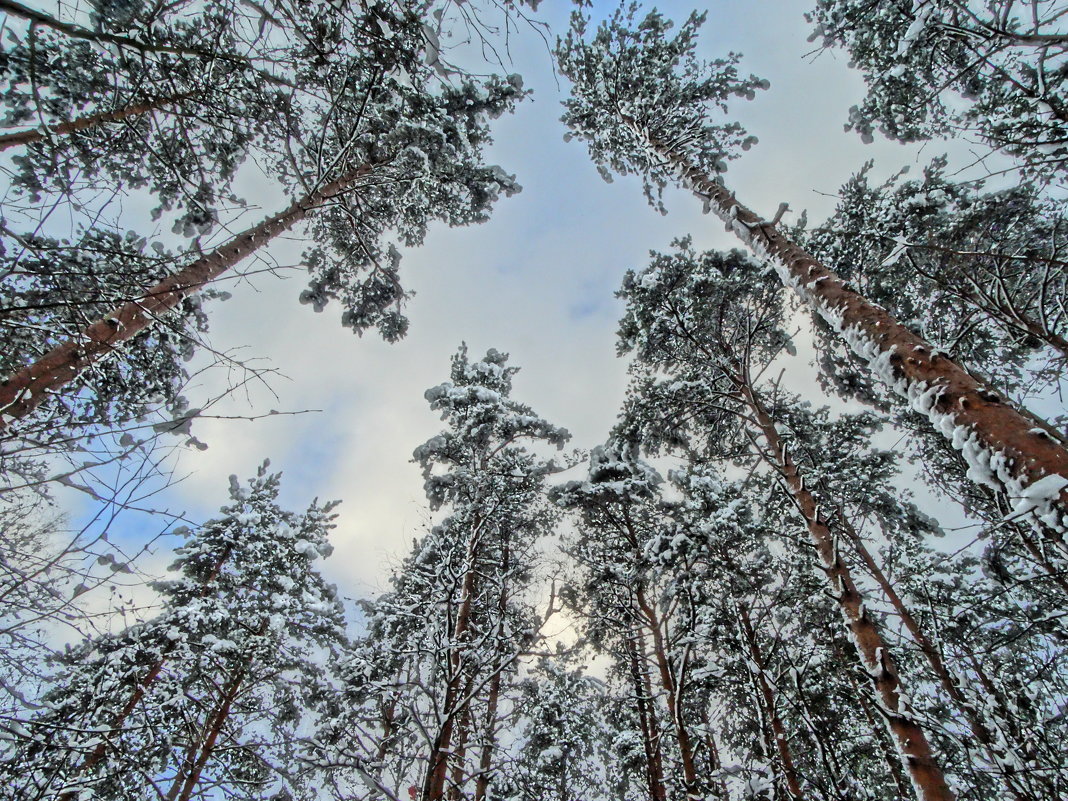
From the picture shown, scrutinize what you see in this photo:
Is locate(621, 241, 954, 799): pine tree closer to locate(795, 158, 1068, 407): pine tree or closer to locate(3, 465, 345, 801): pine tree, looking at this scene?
locate(795, 158, 1068, 407): pine tree

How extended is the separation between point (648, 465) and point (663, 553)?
2781 mm

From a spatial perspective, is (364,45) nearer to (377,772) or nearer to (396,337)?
(377,772)

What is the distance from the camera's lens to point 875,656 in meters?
3.56

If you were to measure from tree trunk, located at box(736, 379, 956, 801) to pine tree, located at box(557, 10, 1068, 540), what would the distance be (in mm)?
1367

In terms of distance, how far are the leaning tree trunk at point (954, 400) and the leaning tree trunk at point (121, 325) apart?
12.4 feet

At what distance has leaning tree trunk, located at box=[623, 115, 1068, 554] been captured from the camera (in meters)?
2.21

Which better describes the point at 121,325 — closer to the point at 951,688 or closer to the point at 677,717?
the point at 677,717

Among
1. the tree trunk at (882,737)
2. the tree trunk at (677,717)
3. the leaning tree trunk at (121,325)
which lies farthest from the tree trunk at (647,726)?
the leaning tree trunk at (121,325)

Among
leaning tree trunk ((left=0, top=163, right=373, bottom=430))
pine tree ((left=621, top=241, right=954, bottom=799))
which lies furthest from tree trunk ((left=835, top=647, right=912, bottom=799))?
leaning tree trunk ((left=0, top=163, right=373, bottom=430))

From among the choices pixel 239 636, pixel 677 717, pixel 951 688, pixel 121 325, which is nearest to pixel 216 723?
pixel 239 636

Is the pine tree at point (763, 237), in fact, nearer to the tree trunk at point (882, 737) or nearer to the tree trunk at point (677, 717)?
the tree trunk at point (677, 717)

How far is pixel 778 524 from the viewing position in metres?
10.4

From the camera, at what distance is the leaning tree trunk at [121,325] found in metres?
2.46

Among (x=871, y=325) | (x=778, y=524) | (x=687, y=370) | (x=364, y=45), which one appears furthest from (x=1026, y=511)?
(x=778, y=524)
